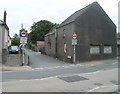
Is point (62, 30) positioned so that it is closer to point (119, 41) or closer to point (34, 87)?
point (119, 41)

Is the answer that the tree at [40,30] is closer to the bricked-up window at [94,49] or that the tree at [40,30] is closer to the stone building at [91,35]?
the stone building at [91,35]

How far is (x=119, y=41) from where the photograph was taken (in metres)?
48.7

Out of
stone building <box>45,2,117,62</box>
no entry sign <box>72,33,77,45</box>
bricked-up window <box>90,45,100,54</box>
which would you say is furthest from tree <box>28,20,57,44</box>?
no entry sign <box>72,33,77,45</box>

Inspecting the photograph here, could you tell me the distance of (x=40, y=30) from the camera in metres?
95.4

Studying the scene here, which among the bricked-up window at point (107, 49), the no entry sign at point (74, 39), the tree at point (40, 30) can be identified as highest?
the tree at point (40, 30)

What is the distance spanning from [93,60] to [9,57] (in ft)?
42.2

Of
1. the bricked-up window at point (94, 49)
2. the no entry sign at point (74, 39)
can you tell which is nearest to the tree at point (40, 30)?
the bricked-up window at point (94, 49)

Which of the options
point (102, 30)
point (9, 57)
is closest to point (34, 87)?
point (9, 57)

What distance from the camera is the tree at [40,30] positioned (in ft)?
313

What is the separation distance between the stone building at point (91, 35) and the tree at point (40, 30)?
52763 millimetres

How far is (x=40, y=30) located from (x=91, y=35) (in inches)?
2288

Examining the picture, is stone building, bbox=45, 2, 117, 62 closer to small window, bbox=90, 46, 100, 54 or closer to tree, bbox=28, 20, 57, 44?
small window, bbox=90, 46, 100, 54

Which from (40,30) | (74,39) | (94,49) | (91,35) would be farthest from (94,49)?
(40,30)

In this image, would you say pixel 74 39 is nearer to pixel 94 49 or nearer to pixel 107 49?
pixel 94 49
